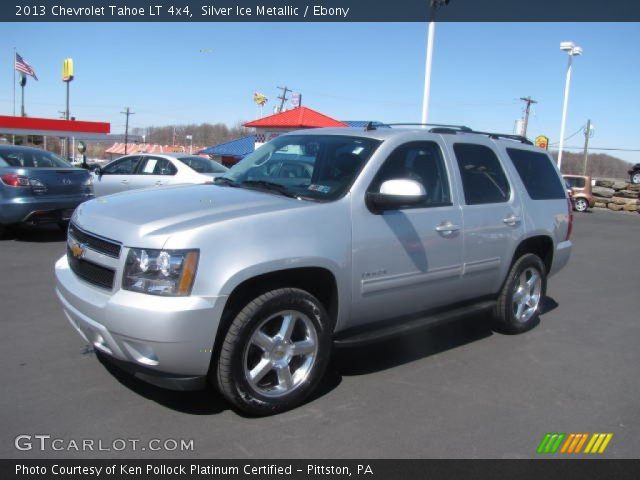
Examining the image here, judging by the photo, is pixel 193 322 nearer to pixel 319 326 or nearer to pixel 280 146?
pixel 319 326

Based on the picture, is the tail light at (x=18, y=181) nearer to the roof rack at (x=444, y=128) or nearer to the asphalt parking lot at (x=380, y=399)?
the asphalt parking lot at (x=380, y=399)

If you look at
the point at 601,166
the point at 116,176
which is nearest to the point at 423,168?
the point at 116,176

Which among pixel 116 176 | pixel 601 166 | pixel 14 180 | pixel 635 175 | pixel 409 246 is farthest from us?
pixel 601 166

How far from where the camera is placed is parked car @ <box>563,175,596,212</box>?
26.4 m

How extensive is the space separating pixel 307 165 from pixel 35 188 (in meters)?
6.29

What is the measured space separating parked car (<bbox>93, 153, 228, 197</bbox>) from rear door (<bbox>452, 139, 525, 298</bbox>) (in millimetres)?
7062

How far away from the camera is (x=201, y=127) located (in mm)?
131875

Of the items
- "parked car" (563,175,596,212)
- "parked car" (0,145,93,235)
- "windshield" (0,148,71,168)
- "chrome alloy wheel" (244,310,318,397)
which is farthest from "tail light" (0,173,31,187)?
"parked car" (563,175,596,212)

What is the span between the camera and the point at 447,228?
4.29 meters

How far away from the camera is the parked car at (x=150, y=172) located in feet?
36.2

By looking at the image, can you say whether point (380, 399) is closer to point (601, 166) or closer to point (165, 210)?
point (165, 210)

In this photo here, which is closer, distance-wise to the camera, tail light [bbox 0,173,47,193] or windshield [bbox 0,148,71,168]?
tail light [bbox 0,173,47,193]

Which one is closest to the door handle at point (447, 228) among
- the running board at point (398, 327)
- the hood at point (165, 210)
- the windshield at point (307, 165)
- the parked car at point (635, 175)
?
the running board at point (398, 327)

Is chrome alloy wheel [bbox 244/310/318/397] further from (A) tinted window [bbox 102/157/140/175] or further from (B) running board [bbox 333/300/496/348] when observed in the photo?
(A) tinted window [bbox 102/157/140/175]
